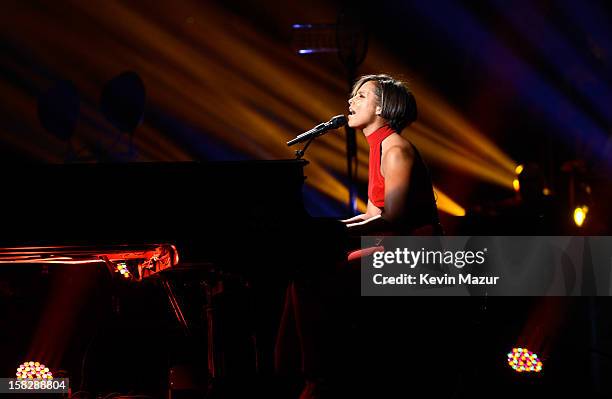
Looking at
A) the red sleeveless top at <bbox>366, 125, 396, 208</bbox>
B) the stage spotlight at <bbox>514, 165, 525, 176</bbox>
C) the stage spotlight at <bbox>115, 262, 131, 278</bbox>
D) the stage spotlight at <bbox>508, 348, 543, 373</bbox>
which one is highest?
the stage spotlight at <bbox>514, 165, 525, 176</bbox>

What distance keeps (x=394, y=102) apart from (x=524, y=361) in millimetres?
1640

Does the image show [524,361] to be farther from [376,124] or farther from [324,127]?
[324,127]

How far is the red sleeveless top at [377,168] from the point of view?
10.3 ft

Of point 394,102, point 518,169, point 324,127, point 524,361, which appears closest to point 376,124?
point 394,102

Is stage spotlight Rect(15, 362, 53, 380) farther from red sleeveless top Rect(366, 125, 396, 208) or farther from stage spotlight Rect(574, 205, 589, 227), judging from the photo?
stage spotlight Rect(574, 205, 589, 227)

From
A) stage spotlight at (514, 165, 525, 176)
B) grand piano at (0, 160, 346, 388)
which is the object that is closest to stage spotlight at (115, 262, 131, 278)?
grand piano at (0, 160, 346, 388)

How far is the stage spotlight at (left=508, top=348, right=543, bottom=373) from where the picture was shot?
12.6 ft

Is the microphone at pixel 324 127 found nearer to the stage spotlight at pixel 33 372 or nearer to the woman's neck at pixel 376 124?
the woman's neck at pixel 376 124

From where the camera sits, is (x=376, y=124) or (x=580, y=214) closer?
(x=376, y=124)

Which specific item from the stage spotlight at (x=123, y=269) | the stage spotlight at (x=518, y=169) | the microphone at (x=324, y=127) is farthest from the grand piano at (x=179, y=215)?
the stage spotlight at (x=518, y=169)

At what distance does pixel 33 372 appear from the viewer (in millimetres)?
4219

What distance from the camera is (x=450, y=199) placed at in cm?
691

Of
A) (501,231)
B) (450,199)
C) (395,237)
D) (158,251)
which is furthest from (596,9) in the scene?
(158,251)

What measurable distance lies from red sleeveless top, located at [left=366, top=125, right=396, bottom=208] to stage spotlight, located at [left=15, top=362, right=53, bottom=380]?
89.1 inches
